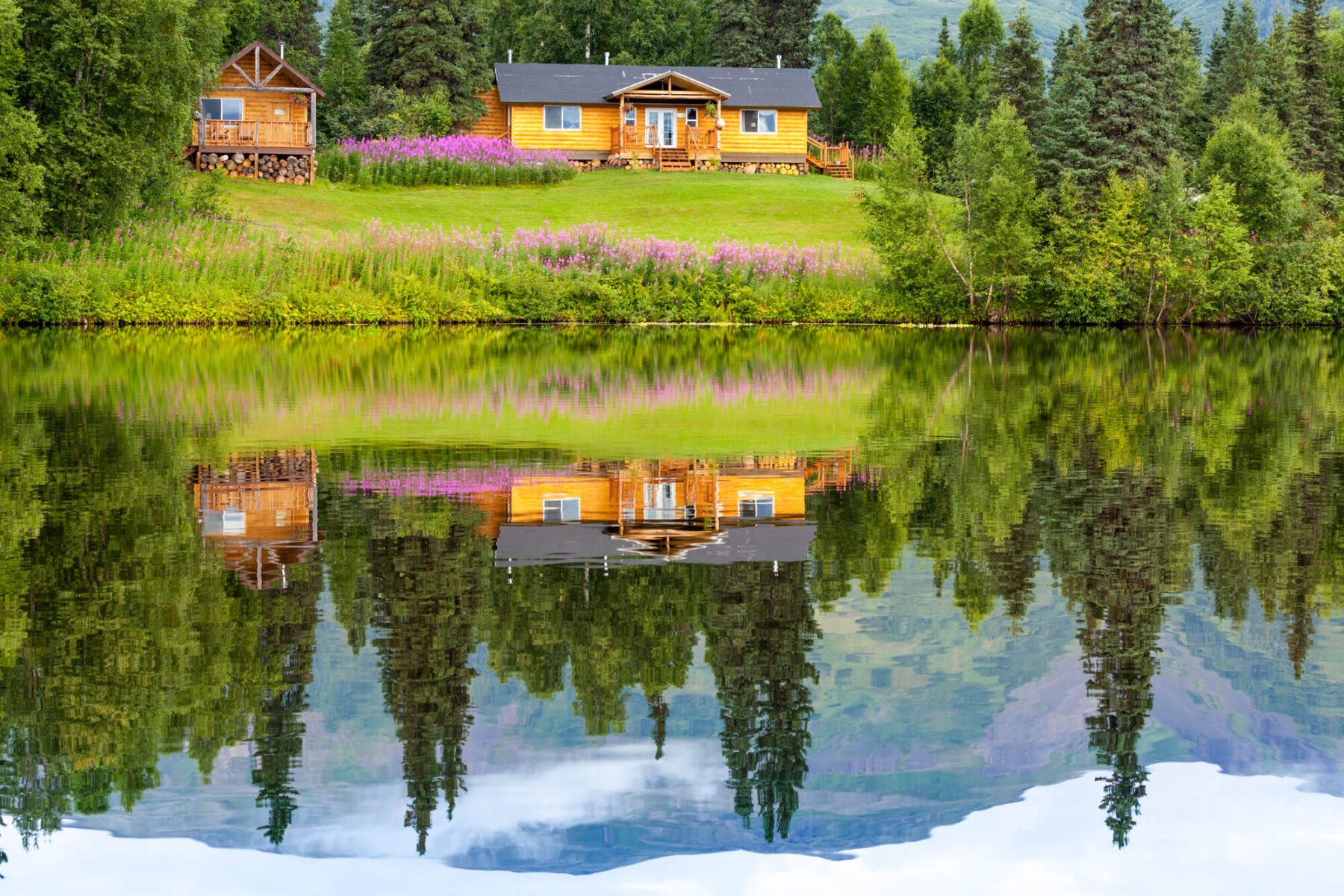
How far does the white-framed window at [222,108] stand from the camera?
5606 cm

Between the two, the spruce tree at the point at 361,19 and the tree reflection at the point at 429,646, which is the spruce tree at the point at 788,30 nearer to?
the spruce tree at the point at 361,19

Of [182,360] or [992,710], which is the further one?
[182,360]

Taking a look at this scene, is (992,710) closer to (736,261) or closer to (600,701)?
(600,701)

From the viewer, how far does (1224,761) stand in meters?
5.34

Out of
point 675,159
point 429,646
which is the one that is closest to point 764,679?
point 429,646

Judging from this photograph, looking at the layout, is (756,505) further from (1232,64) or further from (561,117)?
(1232,64)

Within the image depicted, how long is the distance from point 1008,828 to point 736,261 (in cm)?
3507

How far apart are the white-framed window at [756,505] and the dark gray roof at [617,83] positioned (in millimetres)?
58045

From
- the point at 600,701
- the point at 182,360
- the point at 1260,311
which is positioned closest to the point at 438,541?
the point at 600,701

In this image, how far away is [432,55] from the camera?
67500mm

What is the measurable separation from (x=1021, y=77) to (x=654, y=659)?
65609mm

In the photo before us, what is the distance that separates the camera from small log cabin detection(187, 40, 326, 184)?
53969mm

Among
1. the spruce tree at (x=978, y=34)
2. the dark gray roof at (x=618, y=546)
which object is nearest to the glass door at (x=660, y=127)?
the spruce tree at (x=978, y=34)

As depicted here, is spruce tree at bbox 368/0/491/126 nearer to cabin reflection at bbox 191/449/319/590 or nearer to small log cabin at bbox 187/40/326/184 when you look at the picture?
small log cabin at bbox 187/40/326/184
